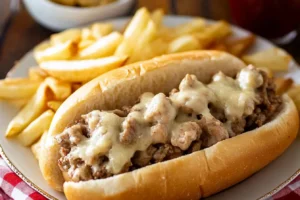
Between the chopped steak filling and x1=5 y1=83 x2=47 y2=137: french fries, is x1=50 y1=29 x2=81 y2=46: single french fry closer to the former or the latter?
x1=5 y1=83 x2=47 y2=137: french fries

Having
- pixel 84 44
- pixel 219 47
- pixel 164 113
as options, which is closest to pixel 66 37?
pixel 84 44

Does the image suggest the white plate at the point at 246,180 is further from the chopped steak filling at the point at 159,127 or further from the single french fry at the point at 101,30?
the single french fry at the point at 101,30

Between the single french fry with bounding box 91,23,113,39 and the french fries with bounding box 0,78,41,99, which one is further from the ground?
the single french fry with bounding box 91,23,113,39

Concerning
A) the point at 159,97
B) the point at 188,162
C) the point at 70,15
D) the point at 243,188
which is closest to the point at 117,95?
the point at 159,97

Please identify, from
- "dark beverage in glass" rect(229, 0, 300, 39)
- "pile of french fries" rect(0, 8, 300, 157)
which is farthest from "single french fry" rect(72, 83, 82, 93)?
"dark beverage in glass" rect(229, 0, 300, 39)

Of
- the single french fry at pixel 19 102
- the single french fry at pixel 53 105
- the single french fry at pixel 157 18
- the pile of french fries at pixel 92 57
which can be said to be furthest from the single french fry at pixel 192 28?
the single french fry at pixel 19 102
